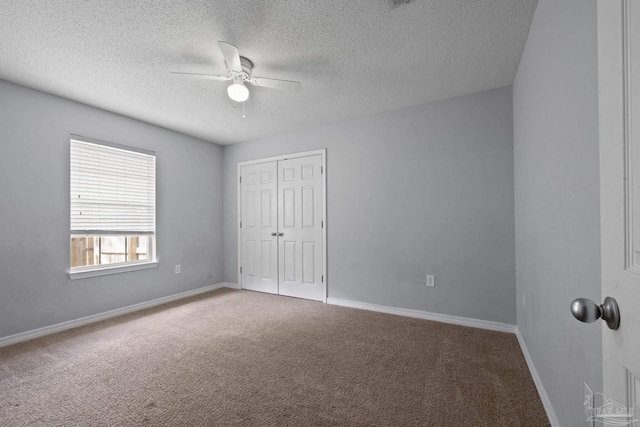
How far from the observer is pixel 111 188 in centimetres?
356

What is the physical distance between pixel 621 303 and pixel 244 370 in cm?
227

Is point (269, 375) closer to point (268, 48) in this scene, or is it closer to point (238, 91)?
point (238, 91)

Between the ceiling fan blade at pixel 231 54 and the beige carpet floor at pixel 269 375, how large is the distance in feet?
7.65

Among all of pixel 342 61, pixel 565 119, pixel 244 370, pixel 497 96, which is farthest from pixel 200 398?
pixel 497 96

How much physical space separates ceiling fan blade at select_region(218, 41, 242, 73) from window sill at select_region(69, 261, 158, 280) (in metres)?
2.90

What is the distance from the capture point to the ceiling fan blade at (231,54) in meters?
1.87

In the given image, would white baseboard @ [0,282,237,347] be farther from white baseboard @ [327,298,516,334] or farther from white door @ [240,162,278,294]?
white baseboard @ [327,298,516,334]

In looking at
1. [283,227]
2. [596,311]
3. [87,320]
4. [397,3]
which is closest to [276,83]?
[397,3]

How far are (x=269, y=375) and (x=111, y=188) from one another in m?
3.09

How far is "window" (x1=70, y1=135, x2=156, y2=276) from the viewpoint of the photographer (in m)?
3.24

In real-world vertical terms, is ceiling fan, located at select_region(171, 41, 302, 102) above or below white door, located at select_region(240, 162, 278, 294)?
above

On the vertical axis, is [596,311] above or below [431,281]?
above

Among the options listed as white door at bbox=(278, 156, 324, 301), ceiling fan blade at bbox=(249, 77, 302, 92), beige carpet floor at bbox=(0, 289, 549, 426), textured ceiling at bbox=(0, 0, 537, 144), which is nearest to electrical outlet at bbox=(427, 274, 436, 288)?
beige carpet floor at bbox=(0, 289, 549, 426)

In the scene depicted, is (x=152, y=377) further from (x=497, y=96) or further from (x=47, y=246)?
(x=497, y=96)
